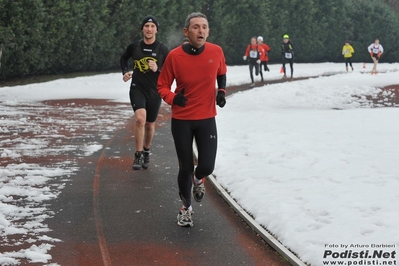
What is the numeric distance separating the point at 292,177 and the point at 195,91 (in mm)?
2959

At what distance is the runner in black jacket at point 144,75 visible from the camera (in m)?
10.2

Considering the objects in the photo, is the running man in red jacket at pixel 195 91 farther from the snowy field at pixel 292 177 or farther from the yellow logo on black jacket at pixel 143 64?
the yellow logo on black jacket at pixel 143 64

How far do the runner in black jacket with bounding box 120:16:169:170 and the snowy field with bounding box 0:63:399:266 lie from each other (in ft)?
4.15

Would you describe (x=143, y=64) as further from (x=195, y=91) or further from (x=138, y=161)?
(x=195, y=91)

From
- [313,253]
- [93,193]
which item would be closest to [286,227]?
[313,253]

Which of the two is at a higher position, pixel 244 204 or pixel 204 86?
pixel 204 86

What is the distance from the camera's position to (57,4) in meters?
29.1

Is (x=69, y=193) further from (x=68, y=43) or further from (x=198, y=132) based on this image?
(x=68, y=43)

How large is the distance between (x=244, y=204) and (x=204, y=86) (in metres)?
1.84

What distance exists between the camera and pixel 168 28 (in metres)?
37.5

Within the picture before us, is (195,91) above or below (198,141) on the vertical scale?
above

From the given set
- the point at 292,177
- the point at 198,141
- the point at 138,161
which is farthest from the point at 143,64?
the point at 198,141

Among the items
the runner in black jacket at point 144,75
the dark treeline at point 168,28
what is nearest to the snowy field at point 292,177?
the runner in black jacket at point 144,75

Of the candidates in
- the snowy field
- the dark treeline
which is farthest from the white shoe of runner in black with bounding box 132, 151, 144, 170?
the dark treeline
